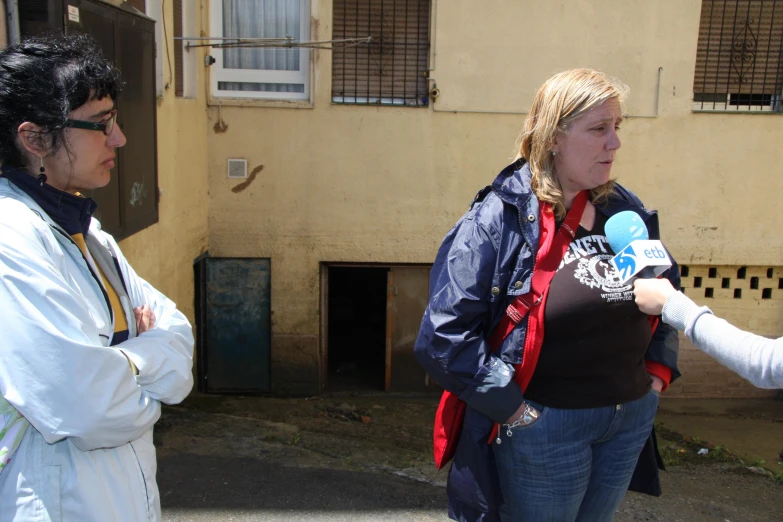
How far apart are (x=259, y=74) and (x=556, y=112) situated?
5.68m

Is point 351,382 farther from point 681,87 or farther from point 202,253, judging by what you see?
point 681,87

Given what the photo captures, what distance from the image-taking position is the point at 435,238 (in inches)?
308

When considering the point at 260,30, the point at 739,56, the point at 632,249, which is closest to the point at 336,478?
the point at 632,249

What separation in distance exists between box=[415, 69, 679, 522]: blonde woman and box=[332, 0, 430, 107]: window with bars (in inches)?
206

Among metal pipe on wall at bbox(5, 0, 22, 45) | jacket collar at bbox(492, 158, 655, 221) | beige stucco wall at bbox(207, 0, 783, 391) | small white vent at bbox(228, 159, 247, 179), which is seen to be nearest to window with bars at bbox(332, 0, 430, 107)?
beige stucco wall at bbox(207, 0, 783, 391)

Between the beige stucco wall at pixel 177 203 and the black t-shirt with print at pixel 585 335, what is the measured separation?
138 inches

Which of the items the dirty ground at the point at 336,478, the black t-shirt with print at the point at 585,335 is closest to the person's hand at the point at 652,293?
the black t-shirt with print at the point at 585,335

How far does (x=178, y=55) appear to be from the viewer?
261 inches

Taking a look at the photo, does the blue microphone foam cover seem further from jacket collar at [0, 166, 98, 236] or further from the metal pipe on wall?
the metal pipe on wall

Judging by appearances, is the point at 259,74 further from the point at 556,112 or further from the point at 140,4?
the point at 556,112

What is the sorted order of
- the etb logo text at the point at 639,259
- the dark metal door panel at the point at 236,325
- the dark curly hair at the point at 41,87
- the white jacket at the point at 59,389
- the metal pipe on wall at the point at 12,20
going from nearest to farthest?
the white jacket at the point at 59,389, the dark curly hair at the point at 41,87, the etb logo text at the point at 639,259, the metal pipe on wall at the point at 12,20, the dark metal door panel at the point at 236,325

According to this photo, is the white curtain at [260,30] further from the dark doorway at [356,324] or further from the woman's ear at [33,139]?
the woman's ear at [33,139]

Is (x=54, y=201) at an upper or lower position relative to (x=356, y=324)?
upper

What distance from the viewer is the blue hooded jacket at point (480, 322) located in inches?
90.2
